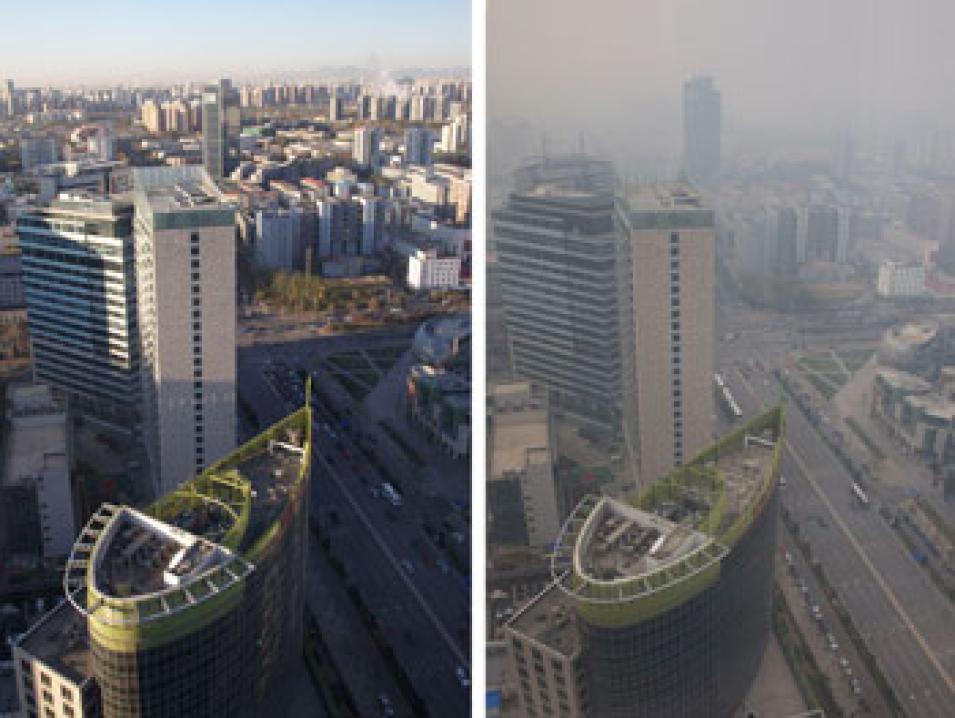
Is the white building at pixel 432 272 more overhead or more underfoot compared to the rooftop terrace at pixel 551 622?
more overhead

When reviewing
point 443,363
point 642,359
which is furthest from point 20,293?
point 642,359

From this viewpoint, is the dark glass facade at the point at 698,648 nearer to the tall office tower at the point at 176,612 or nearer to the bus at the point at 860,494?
the bus at the point at 860,494

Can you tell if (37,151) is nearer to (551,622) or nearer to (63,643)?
(63,643)

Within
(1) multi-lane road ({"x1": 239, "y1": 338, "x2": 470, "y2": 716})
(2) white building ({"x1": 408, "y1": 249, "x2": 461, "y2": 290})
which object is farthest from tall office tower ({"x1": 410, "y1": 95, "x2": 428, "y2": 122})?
(1) multi-lane road ({"x1": 239, "y1": 338, "x2": 470, "y2": 716})

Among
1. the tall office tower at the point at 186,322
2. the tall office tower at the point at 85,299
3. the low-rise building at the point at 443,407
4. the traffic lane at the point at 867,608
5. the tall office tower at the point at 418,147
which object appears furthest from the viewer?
the tall office tower at the point at 418,147

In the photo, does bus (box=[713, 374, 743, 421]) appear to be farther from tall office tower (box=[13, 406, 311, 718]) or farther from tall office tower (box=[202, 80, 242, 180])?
tall office tower (box=[202, 80, 242, 180])

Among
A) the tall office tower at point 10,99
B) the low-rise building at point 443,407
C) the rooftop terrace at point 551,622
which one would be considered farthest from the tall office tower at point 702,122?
the tall office tower at point 10,99
